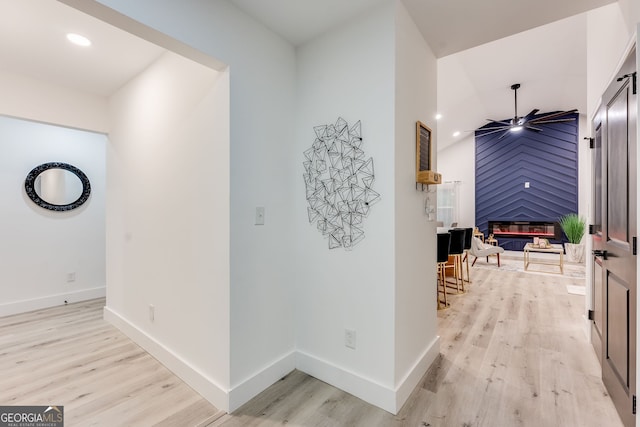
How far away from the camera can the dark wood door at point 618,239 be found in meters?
1.53

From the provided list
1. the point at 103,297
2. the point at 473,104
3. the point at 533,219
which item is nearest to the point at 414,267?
the point at 103,297

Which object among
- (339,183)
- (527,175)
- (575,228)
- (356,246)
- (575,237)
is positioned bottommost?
(575,237)

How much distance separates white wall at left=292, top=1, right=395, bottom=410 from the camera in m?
1.75

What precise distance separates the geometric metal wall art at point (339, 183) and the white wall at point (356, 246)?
0.16 ft

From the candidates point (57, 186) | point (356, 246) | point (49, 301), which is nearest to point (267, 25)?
point (356, 246)

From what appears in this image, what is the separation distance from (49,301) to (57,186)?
1.44 metres

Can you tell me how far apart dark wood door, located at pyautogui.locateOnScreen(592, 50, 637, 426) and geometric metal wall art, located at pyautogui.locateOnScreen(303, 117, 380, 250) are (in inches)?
53.4

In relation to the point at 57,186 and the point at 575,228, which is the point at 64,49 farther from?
the point at 575,228

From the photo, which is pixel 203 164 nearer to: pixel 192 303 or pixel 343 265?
pixel 192 303

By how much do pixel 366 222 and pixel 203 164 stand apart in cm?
113

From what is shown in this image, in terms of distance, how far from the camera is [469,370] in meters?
2.18

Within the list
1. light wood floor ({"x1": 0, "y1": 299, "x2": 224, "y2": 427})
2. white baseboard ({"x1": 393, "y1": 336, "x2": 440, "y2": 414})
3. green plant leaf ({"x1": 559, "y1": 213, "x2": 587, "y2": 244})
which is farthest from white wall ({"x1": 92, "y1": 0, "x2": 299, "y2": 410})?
green plant leaf ({"x1": 559, "y1": 213, "x2": 587, "y2": 244})

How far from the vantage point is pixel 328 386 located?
6.52 ft

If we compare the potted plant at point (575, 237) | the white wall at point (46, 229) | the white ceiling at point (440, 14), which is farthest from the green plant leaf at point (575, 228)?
the white wall at point (46, 229)
